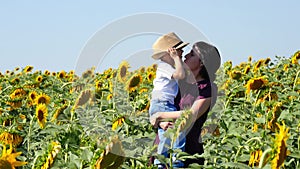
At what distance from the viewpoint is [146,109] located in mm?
4922

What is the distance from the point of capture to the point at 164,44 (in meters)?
3.61

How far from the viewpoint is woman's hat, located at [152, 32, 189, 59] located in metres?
3.60

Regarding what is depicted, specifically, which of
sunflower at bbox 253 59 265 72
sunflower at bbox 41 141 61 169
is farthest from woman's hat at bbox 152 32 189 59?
sunflower at bbox 253 59 265 72

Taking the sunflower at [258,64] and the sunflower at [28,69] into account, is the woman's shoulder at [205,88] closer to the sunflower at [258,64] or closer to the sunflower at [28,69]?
the sunflower at [258,64]

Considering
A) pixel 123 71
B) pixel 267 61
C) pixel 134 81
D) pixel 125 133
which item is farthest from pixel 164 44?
pixel 267 61

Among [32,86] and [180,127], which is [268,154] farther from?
[32,86]

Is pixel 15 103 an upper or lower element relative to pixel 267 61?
lower

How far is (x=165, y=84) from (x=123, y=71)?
313 cm

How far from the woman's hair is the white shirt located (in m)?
0.16

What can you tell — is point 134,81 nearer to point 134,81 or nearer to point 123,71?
point 134,81

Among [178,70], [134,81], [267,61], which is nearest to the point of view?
[178,70]

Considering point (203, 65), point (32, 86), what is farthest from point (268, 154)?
point (32, 86)

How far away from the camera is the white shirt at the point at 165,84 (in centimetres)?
355

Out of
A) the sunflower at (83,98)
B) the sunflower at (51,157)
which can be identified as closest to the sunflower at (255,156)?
the sunflower at (51,157)
